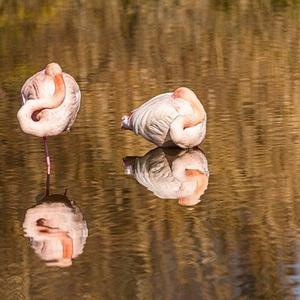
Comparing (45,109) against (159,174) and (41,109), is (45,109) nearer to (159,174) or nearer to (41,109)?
(41,109)

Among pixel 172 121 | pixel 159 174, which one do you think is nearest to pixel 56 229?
pixel 159 174

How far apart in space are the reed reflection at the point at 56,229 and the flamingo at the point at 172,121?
1.35 meters

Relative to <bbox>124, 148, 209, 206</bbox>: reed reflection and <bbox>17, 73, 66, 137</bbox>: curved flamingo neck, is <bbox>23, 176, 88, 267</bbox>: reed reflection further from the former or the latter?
<bbox>17, 73, 66, 137</bbox>: curved flamingo neck

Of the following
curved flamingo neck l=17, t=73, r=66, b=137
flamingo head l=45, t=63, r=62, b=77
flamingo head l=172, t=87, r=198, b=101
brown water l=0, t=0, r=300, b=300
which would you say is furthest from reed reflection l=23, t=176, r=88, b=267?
flamingo head l=172, t=87, r=198, b=101

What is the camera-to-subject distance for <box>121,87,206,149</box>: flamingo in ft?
29.3

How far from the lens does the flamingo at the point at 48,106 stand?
8695mm

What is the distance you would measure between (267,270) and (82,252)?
105 cm

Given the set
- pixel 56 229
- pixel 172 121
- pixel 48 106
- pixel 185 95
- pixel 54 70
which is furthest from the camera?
pixel 185 95

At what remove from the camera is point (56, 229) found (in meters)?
7.09

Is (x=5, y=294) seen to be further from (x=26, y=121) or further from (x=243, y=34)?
(x=243, y=34)

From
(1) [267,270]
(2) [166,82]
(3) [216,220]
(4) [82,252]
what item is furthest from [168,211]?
(2) [166,82]

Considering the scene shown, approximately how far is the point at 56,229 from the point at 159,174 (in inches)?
60.3

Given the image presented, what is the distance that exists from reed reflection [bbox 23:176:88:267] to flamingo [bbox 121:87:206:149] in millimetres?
1350

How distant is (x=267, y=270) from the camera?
6.11 m
